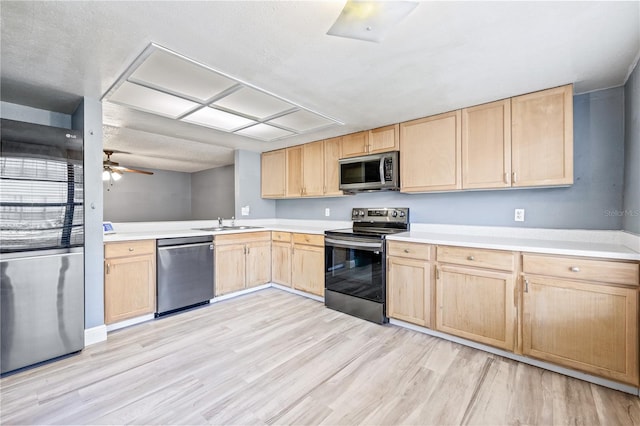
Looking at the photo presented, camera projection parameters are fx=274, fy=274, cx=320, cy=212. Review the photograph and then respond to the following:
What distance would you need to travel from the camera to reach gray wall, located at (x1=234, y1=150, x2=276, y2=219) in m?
4.34

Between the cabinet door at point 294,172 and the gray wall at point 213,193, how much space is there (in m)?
2.19

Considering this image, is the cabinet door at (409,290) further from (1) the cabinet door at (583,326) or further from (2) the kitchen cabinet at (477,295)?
(1) the cabinet door at (583,326)

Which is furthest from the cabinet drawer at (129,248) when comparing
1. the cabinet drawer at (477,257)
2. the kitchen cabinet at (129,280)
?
the cabinet drawer at (477,257)

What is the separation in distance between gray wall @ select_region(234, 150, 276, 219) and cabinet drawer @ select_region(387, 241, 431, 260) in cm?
253

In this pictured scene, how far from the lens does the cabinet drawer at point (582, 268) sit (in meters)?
1.71

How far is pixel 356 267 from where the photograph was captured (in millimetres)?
3004

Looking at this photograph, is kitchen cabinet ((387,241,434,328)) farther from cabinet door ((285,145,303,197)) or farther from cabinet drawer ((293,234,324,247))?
cabinet door ((285,145,303,197))

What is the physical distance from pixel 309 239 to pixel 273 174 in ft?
4.76

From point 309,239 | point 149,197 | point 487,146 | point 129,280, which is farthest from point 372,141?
point 149,197

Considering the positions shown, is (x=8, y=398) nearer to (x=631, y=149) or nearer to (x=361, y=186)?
(x=361, y=186)

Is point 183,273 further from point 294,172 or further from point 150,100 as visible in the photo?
point 294,172

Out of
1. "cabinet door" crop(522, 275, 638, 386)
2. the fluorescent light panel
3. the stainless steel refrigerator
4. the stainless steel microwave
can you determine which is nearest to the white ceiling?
the fluorescent light panel

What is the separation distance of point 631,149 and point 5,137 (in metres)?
4.51

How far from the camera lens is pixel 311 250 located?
3.56 metres
